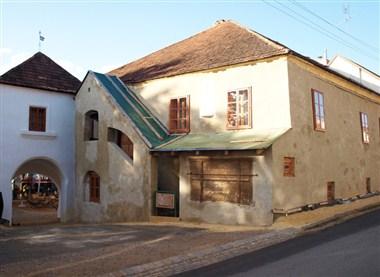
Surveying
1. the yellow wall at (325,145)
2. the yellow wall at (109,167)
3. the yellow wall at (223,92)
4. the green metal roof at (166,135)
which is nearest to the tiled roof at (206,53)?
the yellow wall at (223,92)

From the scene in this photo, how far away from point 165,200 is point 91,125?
666 cm

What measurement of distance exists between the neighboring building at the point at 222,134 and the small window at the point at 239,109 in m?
0.04

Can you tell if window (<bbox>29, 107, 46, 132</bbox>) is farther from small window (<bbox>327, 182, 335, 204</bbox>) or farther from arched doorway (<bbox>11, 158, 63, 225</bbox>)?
small window (<bbox>327, 182, 335, 204</bbox>)

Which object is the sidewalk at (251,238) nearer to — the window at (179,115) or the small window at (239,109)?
the small window at (239,109)

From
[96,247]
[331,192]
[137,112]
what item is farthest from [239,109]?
[96,247]

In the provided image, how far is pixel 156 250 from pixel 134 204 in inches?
278

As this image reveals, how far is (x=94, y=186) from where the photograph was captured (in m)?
19.2

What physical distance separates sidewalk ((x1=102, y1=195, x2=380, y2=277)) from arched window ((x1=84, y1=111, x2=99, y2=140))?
7414 millimetres

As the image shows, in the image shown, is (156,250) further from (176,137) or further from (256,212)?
(176,137)

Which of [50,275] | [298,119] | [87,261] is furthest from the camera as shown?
[298,119]

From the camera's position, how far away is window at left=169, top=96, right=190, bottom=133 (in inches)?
663

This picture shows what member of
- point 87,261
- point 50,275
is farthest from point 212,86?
point 50,275

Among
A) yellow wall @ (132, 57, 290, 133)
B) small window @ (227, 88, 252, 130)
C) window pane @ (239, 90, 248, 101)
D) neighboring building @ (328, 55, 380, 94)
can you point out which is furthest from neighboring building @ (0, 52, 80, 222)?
neighboring building @ (328, 55, 380, 94)

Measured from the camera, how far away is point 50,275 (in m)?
7.19
